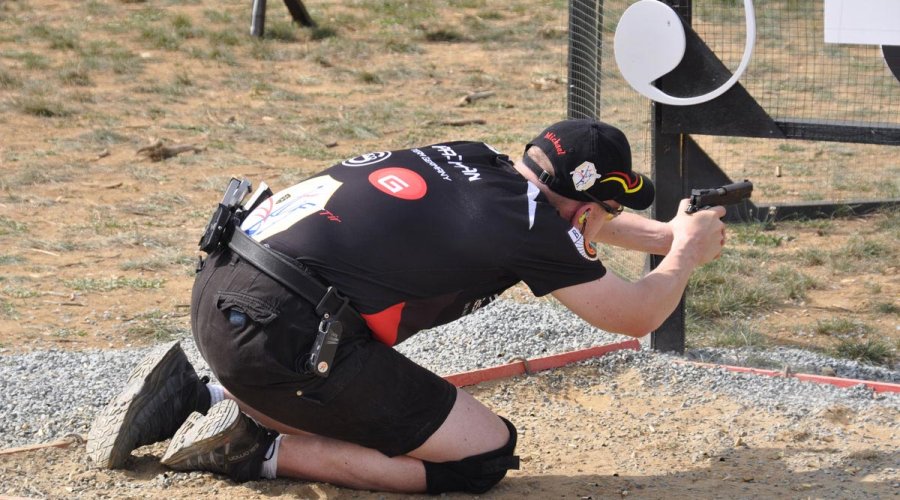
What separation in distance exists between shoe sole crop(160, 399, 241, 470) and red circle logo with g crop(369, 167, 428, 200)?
83 centimetres

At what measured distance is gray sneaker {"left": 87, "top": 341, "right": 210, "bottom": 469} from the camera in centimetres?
340

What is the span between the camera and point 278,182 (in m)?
8.21

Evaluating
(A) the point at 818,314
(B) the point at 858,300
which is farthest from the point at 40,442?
(B) the point at 858,300

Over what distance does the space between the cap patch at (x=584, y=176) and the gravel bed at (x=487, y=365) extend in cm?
140

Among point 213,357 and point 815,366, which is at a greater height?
point 213,357

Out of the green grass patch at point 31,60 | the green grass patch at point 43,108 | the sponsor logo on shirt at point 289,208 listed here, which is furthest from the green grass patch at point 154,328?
the green grass patch at point 31,60

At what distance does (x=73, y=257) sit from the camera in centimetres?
653

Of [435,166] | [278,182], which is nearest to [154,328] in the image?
[435,166]

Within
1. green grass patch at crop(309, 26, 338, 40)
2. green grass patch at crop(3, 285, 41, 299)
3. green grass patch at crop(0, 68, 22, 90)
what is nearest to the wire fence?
green grass patch at crop(3, 285, 41, 299)

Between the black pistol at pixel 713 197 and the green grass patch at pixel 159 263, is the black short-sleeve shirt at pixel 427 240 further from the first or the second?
the green grass patch at pixel 159 263

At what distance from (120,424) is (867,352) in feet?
10.4

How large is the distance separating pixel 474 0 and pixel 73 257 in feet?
36.4

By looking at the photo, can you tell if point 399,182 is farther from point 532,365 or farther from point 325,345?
point 532,365

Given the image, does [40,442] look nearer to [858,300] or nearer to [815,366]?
[815,366]
